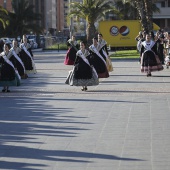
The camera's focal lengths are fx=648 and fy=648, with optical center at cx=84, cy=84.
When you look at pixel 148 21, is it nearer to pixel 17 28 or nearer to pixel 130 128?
pixel 17 28

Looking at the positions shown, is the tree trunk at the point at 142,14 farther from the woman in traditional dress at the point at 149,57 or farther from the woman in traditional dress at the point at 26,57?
the woman in traditional dress at the point at 149,57

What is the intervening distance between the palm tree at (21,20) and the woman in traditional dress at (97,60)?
151ft

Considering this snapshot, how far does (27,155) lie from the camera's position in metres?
10.1

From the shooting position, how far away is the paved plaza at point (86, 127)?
9547 millimetres

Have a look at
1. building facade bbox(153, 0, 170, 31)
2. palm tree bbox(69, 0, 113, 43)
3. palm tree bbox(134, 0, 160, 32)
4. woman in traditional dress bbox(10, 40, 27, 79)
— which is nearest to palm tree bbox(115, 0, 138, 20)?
building facade bbox(153, 0, 170, 31)

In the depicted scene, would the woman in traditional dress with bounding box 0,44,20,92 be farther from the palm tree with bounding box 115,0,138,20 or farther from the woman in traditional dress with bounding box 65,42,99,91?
the palm tree with bounding box 115,0,138,20

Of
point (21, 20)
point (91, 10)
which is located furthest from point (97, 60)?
point (21, 20)

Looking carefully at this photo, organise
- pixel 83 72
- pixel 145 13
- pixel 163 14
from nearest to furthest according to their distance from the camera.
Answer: pixel 83 72 < pixel 145 13 < pixel 163 14

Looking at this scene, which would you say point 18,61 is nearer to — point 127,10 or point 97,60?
point 97,60

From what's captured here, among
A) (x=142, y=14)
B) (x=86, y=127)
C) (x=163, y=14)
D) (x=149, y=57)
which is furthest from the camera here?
(x=163, y=14)

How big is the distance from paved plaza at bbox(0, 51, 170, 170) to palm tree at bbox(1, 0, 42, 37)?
47148 mm

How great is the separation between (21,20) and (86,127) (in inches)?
2225

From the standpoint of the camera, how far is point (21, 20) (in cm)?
6844

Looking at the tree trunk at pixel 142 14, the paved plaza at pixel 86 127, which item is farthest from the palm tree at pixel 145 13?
the paved plaza at pixel 86 127
